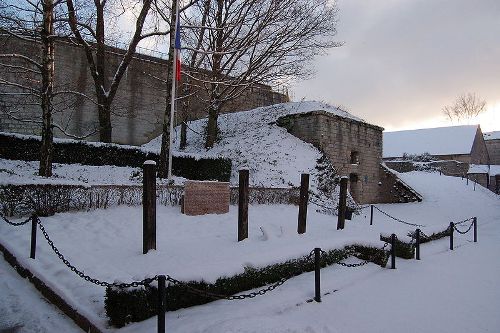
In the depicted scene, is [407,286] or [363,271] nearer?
[407,286]

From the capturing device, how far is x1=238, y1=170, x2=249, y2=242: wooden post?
744 cm

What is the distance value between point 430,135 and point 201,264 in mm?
47621

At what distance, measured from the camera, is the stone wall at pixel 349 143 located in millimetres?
19156

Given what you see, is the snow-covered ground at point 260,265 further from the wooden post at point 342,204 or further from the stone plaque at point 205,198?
the wooden post at point 342,204

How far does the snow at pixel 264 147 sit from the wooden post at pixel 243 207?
6.73 m

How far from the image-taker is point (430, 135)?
45500mm

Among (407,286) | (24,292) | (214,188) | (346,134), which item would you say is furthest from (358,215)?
(24,292)

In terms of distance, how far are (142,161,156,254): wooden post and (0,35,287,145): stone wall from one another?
14225 mm

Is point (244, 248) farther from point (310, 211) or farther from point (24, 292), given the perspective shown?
point (310, 211)

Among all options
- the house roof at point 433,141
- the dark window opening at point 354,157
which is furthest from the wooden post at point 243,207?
the house roof at point 433,141

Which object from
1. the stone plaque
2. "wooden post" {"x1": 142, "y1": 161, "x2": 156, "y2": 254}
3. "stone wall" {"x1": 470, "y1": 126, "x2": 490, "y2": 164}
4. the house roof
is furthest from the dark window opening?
"stone wall" {"x1": 470, "y1": 126, "x2": 490, "y2": 164}

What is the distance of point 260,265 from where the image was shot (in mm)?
5703

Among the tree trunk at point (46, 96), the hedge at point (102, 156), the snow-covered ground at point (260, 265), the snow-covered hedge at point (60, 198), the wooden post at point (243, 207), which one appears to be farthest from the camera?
the hedge at point (102, 156)

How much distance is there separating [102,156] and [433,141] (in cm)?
4169
